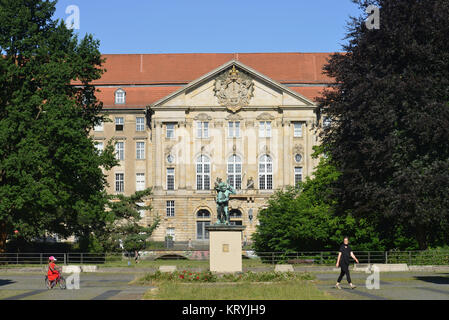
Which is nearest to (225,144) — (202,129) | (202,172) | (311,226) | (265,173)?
(202,129)

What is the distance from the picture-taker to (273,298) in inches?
834

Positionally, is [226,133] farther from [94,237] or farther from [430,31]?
[430,31]

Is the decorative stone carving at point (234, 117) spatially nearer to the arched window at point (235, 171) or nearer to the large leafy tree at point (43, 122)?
the arched window at point (235, 171)

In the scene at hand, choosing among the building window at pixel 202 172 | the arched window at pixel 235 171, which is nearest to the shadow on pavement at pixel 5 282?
the arched window at pixel 235 171

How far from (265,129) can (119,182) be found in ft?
55.4

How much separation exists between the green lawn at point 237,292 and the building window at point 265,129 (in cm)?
5421

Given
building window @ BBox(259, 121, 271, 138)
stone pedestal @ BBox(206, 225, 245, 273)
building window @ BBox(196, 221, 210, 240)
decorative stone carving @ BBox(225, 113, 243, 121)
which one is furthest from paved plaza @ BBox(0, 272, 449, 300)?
decorative stone carving @ BBox(225, 113, 243, 121)

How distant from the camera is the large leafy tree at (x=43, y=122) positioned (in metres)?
41.0

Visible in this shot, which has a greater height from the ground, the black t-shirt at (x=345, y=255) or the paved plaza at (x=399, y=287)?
the black t-shirt at (x=345, y=255)

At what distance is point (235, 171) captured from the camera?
266 ft

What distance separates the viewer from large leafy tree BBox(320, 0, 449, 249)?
35062 millimetres

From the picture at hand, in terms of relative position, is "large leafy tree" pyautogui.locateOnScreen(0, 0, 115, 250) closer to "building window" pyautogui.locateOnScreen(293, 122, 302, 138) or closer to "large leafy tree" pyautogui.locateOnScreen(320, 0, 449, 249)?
"large leafy tree" pyautogui.locateOnScreen(320, 0, 449, 249)

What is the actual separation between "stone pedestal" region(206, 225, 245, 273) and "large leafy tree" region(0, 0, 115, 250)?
462 inches

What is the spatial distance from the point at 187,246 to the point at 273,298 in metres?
53.7
